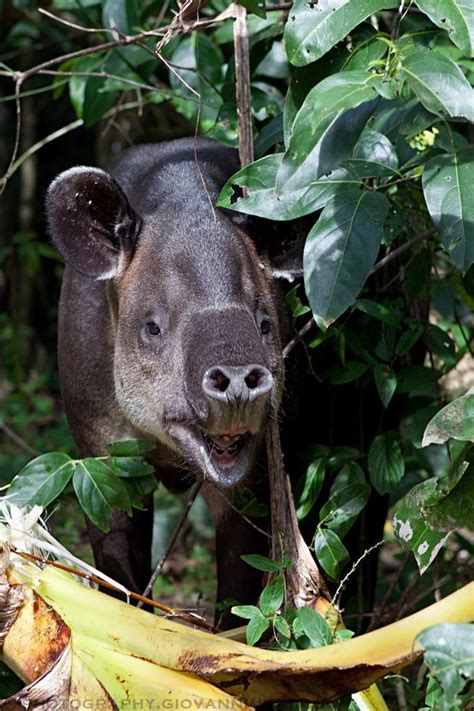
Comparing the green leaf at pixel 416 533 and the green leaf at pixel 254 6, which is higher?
the green leaf at pixel 254 6

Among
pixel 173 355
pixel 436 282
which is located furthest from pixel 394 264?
→ pixel 173 355

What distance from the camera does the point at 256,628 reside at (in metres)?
3.05

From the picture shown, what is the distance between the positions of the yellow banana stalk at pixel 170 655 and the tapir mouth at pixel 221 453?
551 millimetres

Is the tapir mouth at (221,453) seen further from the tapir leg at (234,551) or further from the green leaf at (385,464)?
the tapir leg at (234,551)

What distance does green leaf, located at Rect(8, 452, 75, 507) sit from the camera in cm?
346

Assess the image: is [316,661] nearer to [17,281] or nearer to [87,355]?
[87,355]

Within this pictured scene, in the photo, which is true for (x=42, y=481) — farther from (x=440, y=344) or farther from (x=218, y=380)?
(x=440, y=344)

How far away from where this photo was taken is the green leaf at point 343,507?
346 cm

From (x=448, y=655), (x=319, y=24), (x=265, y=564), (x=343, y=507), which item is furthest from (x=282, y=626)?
(x=319, y=24)

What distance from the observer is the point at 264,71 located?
5027 mm

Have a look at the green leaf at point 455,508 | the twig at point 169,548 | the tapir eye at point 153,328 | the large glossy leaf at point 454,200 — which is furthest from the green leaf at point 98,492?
the large glossy leaf at point 454,200

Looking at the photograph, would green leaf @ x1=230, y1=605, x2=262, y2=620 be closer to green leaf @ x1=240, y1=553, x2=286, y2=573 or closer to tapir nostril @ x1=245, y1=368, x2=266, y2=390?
green leaf @ x1=240, y1=553, x2=286, y2=573

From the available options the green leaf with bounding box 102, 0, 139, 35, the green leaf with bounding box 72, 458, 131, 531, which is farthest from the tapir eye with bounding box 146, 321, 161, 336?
the green leaf with bounding box 102, 0, 139, 35

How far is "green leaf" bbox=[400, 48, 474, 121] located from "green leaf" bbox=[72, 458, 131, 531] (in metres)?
1.49
